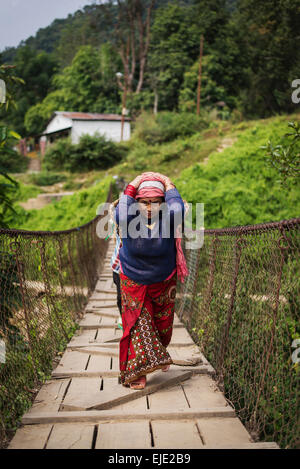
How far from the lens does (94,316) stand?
3.99m

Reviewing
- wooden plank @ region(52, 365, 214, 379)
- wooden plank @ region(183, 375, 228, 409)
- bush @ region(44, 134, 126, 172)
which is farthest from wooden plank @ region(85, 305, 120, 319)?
bush @ region(44, 134, 126, 172)

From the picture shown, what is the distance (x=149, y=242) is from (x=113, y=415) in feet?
2.74

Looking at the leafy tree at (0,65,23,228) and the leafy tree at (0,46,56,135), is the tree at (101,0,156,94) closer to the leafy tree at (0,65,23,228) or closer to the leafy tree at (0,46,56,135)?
the leafy tree at (0,46,56,135)

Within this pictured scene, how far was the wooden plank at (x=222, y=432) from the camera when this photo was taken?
165 cm

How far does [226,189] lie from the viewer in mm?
8469

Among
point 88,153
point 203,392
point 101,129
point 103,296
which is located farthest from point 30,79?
point 203,392

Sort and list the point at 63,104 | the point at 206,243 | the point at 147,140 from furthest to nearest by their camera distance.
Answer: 1. the point at 63,104
2. the point at 147,140
3. the point at 206,243

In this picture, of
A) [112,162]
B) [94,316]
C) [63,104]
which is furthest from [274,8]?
[63,104]

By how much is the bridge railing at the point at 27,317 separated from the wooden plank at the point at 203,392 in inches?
33.4

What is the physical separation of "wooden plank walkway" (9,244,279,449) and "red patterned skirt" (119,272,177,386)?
4.5 inches

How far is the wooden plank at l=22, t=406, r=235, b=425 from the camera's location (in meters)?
1.85

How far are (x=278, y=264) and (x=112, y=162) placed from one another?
19.2 meters

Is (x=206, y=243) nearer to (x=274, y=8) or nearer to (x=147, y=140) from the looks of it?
(x=274, y=8)
